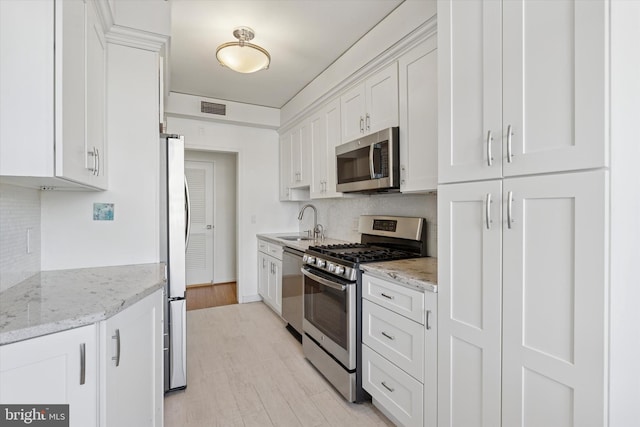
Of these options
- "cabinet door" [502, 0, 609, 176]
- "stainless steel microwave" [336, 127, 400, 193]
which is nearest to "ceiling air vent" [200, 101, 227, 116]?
"stainless steel microwave" [336, 127, 400, 193]

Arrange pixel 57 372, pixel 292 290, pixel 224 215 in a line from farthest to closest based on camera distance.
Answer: pixel 224 215, pixel 292 290, pixel 57 372

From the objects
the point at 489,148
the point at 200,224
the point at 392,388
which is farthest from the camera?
the point at 200,224

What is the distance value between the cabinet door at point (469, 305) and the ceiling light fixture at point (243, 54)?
181 cm

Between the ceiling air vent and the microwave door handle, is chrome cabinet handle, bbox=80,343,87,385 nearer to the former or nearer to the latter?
the microwave door handle

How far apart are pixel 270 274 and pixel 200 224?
6.72 feet

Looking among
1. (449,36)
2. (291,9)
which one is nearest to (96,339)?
(449,36)

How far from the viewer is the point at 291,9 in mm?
2234

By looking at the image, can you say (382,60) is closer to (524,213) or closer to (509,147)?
(509,147)

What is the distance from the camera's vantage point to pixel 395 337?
5.79ft

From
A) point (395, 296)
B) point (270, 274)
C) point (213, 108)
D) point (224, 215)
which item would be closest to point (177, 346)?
point (395, 296)

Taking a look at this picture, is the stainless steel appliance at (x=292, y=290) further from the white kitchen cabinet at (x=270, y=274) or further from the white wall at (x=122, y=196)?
the white wall at (x=122, y=196)

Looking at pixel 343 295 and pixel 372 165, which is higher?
pixel 372 165

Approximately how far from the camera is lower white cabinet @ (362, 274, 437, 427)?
155 centimetres

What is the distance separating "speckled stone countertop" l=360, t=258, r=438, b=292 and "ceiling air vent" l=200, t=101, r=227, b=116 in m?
3.00
